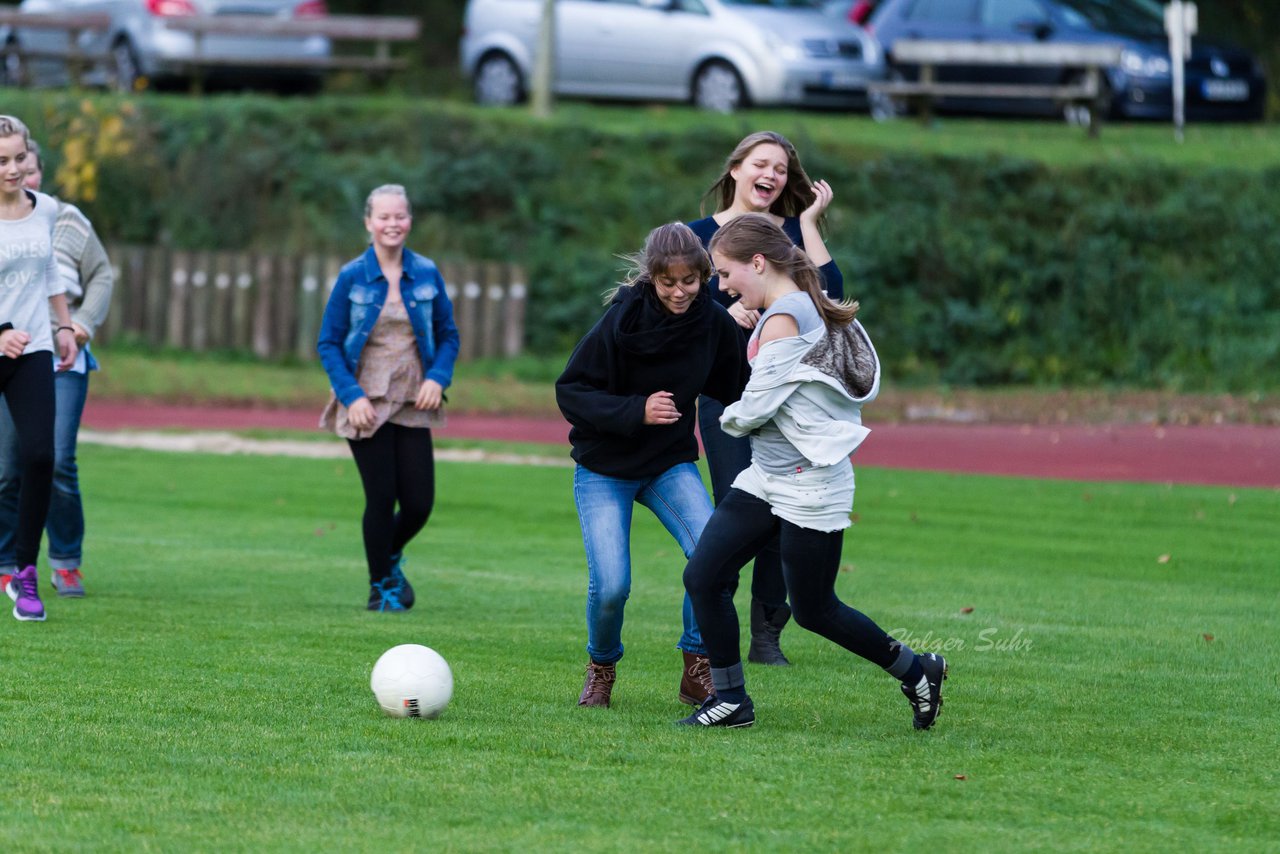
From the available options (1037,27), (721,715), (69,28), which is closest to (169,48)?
(69,28)

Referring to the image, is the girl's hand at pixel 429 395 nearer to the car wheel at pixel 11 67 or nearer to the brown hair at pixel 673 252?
the brown hair at pixel 673 252

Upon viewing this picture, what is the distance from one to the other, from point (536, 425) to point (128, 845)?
14599 mm

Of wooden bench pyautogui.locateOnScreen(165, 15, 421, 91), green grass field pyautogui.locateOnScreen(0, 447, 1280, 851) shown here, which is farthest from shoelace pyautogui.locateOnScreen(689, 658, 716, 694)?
wooden bench pyautogui.locateOnScreen(165, 15, 421, 91)

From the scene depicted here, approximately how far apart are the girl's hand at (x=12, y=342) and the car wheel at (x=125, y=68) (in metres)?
19.0

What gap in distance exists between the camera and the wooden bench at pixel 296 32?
80.5ft

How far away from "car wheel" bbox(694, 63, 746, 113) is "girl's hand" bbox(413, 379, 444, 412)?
16.7m

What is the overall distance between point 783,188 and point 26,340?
3342mm

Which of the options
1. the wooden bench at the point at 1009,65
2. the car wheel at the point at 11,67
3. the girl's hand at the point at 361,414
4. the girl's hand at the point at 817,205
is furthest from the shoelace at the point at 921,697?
the car wheel at the point at 11,67

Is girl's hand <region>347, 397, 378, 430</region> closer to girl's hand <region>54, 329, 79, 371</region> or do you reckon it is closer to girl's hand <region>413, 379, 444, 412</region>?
girl's hand <region>413, 379, 444, 412</region>

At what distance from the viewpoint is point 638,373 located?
21.1ft

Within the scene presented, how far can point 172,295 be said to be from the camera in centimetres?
2358

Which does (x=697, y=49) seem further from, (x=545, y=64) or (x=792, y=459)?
(x=792, y=459)

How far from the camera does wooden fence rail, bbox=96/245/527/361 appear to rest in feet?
74.5

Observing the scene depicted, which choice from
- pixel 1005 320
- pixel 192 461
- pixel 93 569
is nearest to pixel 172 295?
pixel 192 461
